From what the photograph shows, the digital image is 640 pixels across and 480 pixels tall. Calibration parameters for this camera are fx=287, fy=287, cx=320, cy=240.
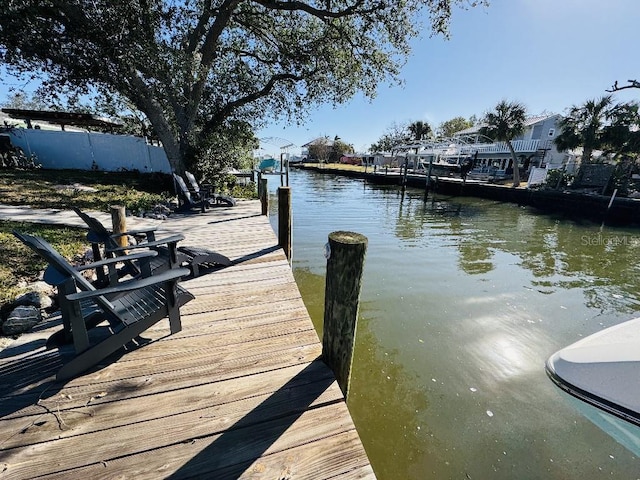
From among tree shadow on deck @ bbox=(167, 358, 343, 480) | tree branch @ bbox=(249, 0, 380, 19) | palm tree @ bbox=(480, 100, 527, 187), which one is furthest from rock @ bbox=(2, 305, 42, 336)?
palm tree @ bbox=(480, 100, 527, 187)

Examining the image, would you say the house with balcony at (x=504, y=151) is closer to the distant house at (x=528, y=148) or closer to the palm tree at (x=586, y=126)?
the distant house at (x=528, y=148)

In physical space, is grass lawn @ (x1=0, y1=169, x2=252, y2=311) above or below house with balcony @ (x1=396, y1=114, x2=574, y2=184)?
below

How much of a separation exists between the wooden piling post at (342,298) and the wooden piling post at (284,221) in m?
3.14

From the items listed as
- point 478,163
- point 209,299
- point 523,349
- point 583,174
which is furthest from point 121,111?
point 478,163

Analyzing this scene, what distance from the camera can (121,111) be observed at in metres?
16.9

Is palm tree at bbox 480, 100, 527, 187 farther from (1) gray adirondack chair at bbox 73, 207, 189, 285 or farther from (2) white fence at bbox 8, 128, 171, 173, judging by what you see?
(1) gray adirondack chair at bbox 73, 207, 189, 285

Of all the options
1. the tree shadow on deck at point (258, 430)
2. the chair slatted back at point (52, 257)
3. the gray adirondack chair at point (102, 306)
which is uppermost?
the chair slatted back at point (52, 257)

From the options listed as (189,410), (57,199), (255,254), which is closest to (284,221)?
(255,254)

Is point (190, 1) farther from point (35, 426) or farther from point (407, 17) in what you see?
point (35, 426)

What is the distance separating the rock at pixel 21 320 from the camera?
2.56 metres

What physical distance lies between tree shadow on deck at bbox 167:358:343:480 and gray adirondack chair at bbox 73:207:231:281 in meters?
1.70

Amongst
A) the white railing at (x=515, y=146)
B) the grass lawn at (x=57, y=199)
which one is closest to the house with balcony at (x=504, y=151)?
the white railing at (x=515, y=146)

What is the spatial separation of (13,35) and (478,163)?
122 feet

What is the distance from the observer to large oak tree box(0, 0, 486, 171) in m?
8.20
